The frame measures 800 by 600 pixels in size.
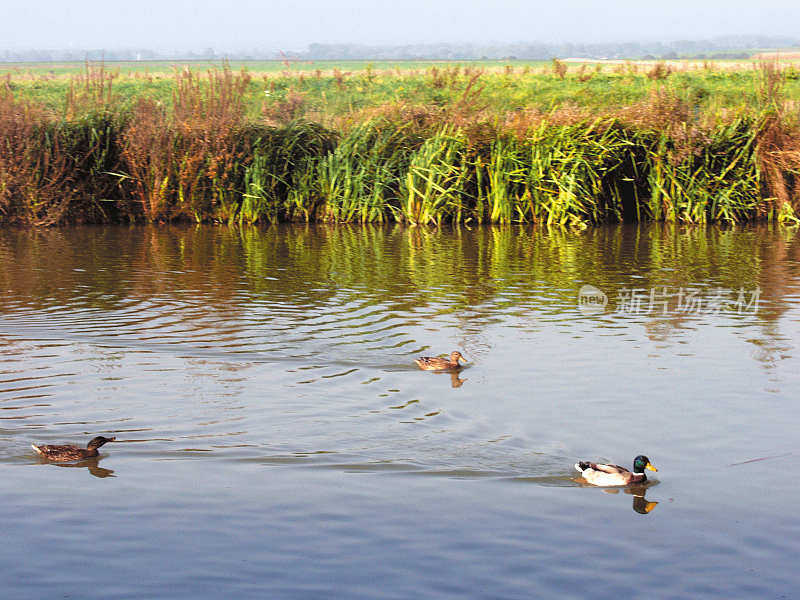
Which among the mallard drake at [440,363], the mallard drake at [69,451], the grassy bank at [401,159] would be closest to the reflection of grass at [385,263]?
the grassy bank at [401,159]

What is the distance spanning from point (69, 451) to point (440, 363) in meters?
3.83

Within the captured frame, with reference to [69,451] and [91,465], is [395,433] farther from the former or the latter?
[69,451]

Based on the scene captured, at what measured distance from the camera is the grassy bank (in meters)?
21.3

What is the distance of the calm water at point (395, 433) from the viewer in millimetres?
5805

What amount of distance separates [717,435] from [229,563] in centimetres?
420

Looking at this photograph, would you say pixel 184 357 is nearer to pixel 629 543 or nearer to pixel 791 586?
pixel 629 543

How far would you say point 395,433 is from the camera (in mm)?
8047

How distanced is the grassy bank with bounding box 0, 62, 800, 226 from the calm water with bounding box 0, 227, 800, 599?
6.26m

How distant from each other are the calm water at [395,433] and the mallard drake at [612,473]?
99 mm

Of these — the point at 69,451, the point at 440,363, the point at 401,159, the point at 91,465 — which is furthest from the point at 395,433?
the point at 401,159

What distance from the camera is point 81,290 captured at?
14.2 metres

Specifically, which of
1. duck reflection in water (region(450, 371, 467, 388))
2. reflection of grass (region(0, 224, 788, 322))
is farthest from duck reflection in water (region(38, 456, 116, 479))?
reflection of grass (region(0, 224, 788, 322))

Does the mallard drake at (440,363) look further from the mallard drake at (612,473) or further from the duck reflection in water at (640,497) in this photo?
the duck reflection in water at (640,497)

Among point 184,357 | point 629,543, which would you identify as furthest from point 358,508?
point 184,357
